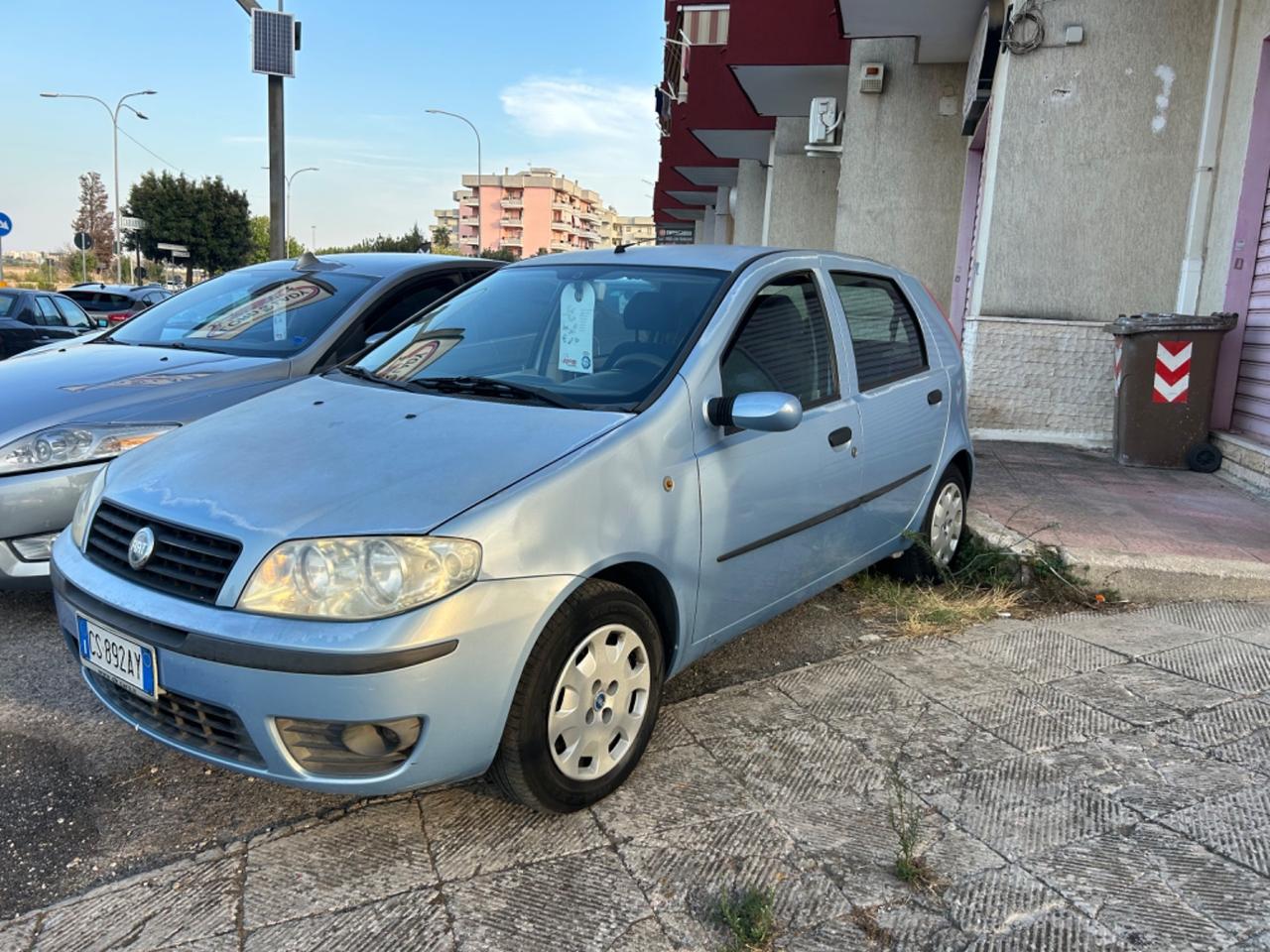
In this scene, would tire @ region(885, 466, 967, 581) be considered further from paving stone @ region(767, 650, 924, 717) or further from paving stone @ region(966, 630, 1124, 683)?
paving stone @ region(767, 650, 924, 717)

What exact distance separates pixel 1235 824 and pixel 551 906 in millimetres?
1867

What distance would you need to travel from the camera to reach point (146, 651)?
8.02 ft

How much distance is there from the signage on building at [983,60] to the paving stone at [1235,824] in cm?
752

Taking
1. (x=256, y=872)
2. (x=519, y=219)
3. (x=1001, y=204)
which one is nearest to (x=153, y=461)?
(x=256, y=872)

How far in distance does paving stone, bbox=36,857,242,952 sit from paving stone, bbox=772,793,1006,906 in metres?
1.43

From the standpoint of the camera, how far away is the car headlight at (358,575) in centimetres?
230

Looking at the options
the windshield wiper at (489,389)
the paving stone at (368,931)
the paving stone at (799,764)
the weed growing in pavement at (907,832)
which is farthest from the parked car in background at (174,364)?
the weed growing in pavement at (907,832)

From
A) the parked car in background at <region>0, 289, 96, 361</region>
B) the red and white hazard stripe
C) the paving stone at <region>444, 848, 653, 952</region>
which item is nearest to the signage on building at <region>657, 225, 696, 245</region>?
the parked car in background at <region>0, 289, 96, 361</region>

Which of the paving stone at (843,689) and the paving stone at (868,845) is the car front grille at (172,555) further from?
the paving stone at (843,689)

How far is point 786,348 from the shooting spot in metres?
3.56

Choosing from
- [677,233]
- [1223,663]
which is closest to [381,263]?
[1223,663]

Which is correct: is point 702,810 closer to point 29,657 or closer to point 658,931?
point 658,931

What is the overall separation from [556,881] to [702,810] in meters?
0.50

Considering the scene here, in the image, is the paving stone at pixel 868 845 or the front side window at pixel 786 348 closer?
the paving stone at pixel 868 845
